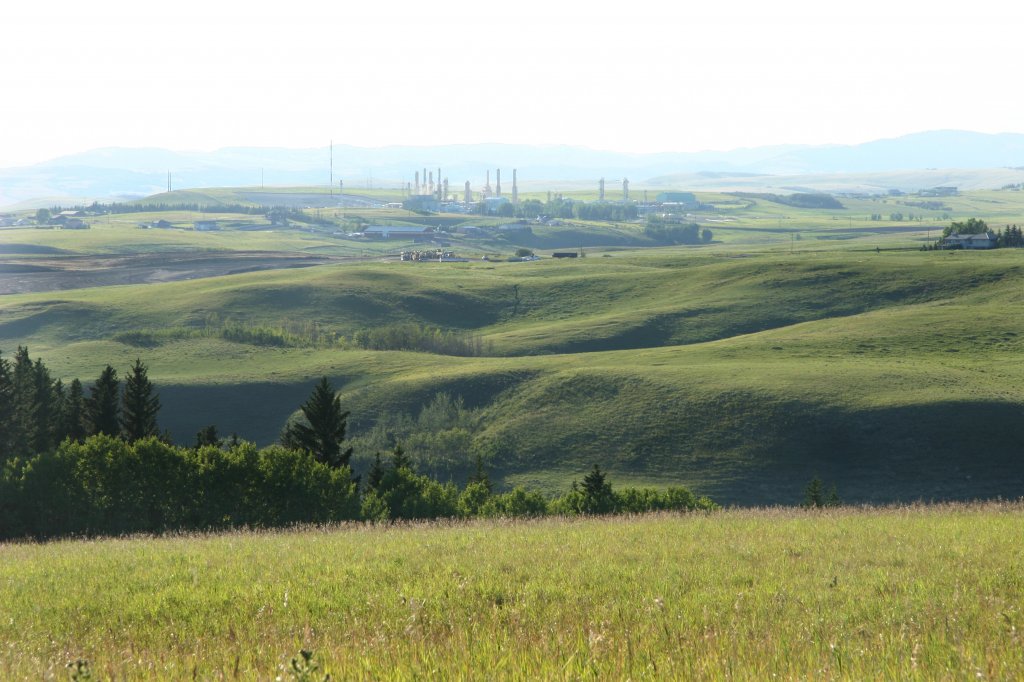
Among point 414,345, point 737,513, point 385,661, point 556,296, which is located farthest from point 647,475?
point 556,296

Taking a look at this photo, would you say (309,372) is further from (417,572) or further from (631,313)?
(417,572)

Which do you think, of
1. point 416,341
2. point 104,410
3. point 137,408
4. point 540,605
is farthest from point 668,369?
point 540,605

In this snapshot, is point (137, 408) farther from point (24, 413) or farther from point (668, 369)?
point (668, 369)

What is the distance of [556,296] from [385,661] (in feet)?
615

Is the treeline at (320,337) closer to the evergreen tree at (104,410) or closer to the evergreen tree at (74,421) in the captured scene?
the evergreen tree at (74,421)

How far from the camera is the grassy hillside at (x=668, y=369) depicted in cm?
9812

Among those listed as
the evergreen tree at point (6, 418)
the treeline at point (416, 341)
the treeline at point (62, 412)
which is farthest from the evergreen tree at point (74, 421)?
the treeline at point (416, 341)

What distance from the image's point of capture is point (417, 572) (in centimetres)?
1884

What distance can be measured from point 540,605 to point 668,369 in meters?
110

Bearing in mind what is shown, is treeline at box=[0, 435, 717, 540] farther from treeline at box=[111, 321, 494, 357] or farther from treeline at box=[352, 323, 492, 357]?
treeline at box=[352, 323, 492, 357]

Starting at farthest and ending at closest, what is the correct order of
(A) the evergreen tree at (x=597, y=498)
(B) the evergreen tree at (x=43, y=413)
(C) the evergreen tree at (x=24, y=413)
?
(B) the evergreen tree at (x=43, y=413) < (C) the evergreen tree at (x=24, y=413) < (A) the evergreen tree at (x=597, y=498)

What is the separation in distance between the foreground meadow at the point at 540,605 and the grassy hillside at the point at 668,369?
71580mm

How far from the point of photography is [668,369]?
124 metres

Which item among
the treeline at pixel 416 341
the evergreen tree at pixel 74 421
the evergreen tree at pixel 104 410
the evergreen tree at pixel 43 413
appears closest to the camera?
the evergreen tree at pixel 43 413
